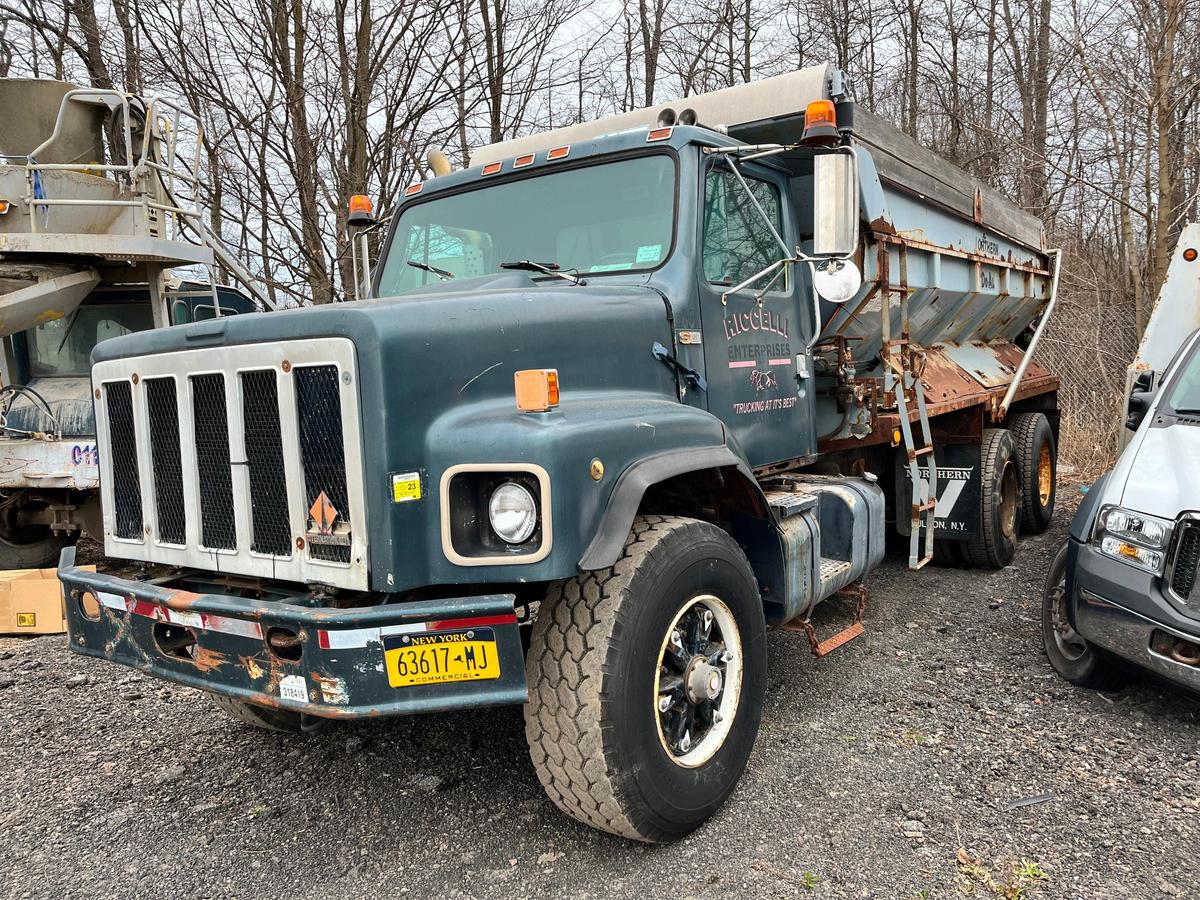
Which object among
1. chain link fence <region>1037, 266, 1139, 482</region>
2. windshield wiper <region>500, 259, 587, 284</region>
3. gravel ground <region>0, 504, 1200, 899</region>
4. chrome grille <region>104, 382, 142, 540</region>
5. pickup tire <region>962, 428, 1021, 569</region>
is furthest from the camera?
chain link fence <region>1037, 266, 1139, 482</region>

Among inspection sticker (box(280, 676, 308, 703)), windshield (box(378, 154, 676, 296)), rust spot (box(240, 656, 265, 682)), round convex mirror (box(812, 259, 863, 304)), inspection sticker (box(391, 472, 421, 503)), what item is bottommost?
inspection sticker (box(280, 676, 308, 703))

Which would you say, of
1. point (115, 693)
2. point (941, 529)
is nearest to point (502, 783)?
point (115, 693)

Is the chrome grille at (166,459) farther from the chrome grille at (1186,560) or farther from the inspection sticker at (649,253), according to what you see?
the chrome grille at (1186,560)

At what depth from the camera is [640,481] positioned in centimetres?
291

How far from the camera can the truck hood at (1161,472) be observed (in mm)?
3926

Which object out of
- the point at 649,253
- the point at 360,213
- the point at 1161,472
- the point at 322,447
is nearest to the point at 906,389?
the point at 1161,472

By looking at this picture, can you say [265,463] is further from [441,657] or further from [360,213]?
[360,213]

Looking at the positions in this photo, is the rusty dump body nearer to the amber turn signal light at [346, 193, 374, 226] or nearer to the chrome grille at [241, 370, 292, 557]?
the amber turn signal light at [346, 193, 374, 226]

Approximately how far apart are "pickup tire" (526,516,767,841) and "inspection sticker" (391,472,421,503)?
59 centimetres

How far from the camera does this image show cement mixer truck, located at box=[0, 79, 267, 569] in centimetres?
689

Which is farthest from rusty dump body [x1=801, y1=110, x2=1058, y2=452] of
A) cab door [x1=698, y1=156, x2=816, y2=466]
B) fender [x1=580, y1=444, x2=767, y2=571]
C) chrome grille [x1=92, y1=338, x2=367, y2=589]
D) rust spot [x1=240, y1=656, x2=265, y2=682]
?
rust spot [x1=240, y1=656, x2=265, y2=682]

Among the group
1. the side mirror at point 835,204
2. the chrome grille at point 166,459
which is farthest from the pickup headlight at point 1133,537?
the chrome grille at point 166,459

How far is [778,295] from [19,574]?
544cm

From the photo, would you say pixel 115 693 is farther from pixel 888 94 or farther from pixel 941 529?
pixel 888 94
